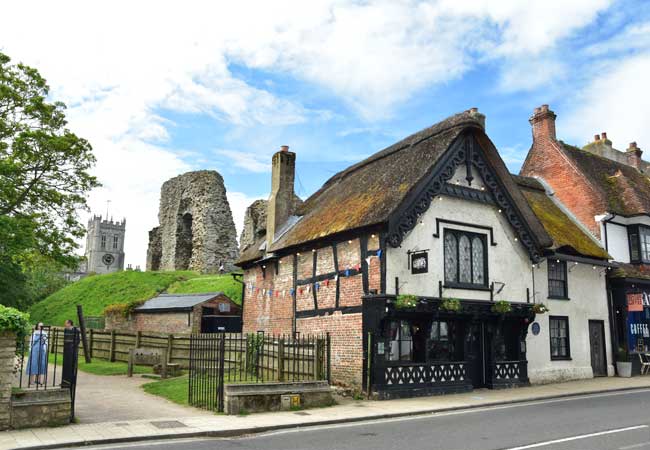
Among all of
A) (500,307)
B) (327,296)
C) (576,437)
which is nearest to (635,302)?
(500,307)

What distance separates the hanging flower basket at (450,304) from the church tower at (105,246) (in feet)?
382

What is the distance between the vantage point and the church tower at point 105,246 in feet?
401

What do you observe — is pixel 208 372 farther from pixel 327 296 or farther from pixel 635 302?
pixel 635 302

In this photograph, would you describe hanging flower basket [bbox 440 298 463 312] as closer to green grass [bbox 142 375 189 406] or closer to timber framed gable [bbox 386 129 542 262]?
timber framed gable [bbox 386 129 542 262]

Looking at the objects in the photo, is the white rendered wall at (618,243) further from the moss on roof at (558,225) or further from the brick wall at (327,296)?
the brick wall at (327,296)

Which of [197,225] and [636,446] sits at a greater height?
[197,225]

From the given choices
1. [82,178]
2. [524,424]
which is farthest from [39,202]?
[524,424]

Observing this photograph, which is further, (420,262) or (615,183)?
(615,183)

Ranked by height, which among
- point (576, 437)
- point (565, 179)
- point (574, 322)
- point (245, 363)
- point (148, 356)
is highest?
point (565, 179)

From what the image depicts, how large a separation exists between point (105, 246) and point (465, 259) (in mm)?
120082

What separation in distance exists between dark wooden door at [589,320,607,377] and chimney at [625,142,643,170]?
37.4 ft

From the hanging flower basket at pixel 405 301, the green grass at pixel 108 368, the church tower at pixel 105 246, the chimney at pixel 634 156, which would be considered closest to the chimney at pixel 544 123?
the chimney at pixel 634 156

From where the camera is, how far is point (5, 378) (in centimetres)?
991

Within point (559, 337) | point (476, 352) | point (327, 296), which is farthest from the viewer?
point (559, 337)
